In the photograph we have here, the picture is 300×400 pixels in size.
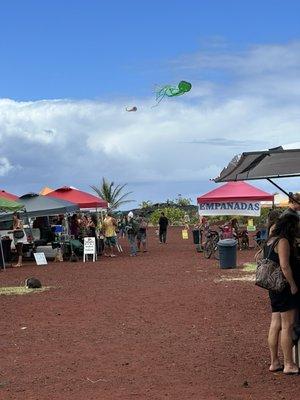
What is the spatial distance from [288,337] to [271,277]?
0.65 metres

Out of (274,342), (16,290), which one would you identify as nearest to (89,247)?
(16,290)

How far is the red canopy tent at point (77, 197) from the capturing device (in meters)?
30.3

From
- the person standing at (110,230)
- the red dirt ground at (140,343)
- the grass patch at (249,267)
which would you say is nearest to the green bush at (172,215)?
the person standing at (110,230)

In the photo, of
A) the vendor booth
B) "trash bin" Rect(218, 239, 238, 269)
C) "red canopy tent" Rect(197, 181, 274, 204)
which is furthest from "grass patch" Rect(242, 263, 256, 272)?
"red canopy tent" Rect(197, 181, 274, 204)

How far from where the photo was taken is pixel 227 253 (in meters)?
19.1

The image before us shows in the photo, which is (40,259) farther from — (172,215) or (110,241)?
(172,215)

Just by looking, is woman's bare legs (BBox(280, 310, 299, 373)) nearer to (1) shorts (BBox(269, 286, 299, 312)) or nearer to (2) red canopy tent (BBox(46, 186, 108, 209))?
(1) shorts (BBox(269, 286, 299, 312))

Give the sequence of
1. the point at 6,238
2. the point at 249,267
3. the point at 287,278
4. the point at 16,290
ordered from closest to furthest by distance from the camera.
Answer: the point at 287,278 < the point at 16,290 < the point at 249,267 < the point at 6,238

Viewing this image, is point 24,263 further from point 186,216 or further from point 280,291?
point 186,216

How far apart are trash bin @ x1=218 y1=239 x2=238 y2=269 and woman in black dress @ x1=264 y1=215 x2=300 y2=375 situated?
462 inches

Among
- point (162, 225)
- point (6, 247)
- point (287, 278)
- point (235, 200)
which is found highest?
point (235, 200)

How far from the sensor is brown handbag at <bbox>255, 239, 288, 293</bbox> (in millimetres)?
6918

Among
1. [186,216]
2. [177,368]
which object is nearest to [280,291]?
[177,368]

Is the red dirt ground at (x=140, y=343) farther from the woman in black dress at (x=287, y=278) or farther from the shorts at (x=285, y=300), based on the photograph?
the shorts at (x=285, y=300)
